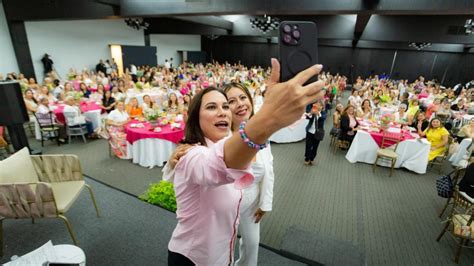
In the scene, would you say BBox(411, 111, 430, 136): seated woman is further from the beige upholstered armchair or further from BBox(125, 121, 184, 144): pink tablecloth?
the beige upholstered armchair

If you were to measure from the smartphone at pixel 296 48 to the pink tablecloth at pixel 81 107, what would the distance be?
21.0 ft

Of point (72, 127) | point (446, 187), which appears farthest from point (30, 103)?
point (446, 187)

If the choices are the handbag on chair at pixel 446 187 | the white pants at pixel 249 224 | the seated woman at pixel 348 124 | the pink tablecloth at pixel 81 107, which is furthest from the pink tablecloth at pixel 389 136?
the pink tablecloth at pixel 81 107

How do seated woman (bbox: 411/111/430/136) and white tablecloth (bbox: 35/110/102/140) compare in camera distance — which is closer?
seated woman (bbox: 411/111/430/136)

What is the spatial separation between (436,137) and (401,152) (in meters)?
0.80

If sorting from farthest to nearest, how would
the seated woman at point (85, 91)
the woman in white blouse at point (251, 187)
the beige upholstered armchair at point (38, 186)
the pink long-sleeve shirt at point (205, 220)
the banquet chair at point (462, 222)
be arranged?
the seated woman at point (85, 91)
the banquet chair at point (462, 222)
the beige upholstered armchair at point (38, 186)
the woman in white blouse at point (251, 187)
the pink long-sleeve shirt at point (205, 220)

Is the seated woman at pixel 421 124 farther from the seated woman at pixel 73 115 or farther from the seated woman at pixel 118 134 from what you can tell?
the seated woman at pixel 73 115

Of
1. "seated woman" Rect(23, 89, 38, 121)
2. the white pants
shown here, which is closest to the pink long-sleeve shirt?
the white pants

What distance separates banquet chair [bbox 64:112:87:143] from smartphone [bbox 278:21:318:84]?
6.08 metres

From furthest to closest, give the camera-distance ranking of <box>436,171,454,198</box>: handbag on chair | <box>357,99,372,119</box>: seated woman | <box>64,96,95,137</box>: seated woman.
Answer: <box>357,99,372,119</box>: seated woman < <box>64,96,95,137</box>: seated woman < <box>436,171,454,198</box>: handbag on chair

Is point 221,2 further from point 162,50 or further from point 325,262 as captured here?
point 162,50

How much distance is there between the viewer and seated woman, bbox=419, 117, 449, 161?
4809mm

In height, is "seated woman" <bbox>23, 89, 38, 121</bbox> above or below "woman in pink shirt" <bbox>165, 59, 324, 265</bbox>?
below

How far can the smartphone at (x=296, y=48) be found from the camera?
589 millimetres
